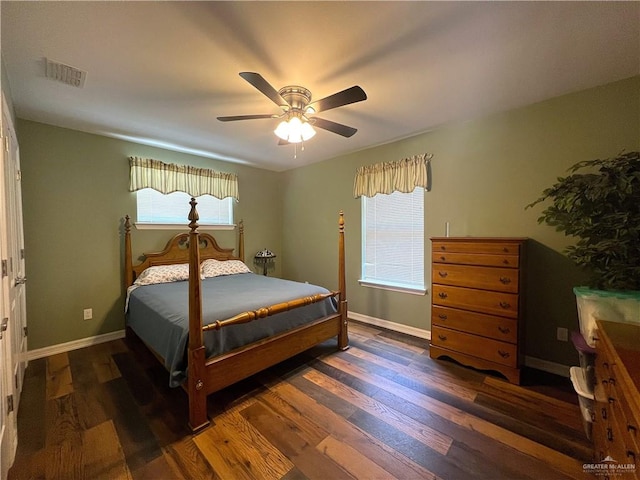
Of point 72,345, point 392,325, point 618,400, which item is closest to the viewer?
point 618,400

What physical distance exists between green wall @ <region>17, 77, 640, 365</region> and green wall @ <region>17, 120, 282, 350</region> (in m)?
0.01

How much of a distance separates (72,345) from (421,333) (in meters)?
4.01

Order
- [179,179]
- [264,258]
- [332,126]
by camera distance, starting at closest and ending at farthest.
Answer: [332,126] < [179,179] < [264,258]

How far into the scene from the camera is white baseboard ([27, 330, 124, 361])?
2.72 meters

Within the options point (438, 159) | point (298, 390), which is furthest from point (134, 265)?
point (438, 159)

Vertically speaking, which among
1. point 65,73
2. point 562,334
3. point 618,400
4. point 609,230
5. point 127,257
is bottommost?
point 562,334

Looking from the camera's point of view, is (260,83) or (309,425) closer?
(260,83)

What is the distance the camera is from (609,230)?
183 cm

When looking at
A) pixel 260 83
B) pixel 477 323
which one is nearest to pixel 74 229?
pixel 260 83

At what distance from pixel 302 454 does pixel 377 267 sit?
97.7 inches

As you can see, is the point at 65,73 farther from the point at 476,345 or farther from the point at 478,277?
the point at 476,345

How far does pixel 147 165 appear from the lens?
3395 mm

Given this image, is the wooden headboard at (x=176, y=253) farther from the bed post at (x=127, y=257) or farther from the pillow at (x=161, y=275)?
the pillow at (x=161, y=275)

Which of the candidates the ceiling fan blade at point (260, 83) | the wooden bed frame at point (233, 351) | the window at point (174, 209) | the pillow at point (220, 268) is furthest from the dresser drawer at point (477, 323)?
the window at point (174, 209)
